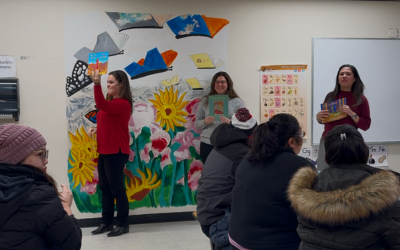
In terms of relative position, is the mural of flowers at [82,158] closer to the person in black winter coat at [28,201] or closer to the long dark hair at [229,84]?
the long dark hair at [229,84]

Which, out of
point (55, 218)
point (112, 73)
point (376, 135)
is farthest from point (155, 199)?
point (55, 218)

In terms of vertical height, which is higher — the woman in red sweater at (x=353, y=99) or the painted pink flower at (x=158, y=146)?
the woman in red sweater at (x=353, y=99)

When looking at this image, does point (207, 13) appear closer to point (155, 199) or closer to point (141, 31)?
point (141, 31)

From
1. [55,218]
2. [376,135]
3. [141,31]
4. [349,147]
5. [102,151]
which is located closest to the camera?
[55,218]

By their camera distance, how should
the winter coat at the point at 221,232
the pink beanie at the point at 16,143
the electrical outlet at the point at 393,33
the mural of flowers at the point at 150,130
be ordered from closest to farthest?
the pink beanie at the point at 16,143
the winter coat at the point at 221,232
the mural of flowers at the point at 150,130
the electrical outlet at the point at 393,33

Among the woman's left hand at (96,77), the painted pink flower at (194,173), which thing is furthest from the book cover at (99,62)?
the painted pink flower at (194,173)

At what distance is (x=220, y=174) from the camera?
2549mm

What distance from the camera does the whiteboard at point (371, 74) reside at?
4871mm

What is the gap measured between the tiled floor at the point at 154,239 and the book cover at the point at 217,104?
48.6 inches

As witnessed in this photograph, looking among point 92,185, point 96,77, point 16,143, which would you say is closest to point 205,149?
point 92,185

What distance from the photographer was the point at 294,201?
1.78 meters

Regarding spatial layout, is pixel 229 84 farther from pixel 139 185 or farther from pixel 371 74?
pixel 371 74

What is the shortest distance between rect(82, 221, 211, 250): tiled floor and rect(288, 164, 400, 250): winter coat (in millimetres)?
2254

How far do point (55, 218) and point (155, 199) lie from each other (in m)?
3.01
